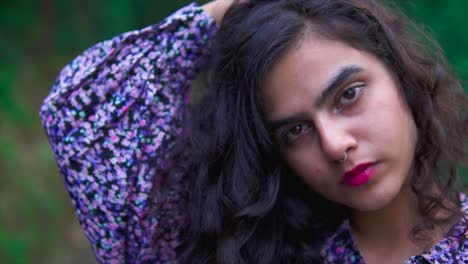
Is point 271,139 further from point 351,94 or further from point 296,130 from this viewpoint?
point 351,94

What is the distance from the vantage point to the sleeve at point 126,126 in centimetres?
178

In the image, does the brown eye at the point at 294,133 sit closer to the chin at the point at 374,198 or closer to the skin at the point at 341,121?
the skin at the point at 341,121

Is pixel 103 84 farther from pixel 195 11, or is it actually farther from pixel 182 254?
pixel 182 254

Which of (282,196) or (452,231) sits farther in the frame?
(282,196)

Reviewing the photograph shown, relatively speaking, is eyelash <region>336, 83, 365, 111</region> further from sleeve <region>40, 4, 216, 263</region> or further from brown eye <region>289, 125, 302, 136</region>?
sleeve <region>40, 4, 216, 263</region>

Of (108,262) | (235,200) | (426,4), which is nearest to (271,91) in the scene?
(235,200)

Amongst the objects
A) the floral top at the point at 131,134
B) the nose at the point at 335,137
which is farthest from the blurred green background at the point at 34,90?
the nose at the point at 335,137

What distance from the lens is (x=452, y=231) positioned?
5.33 ft

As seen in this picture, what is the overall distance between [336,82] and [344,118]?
3.5 inches

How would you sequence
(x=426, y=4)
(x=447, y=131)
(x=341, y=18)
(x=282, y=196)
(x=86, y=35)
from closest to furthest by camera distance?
1. (x=341, y=18)
2. (x=447, y=131)
3. (x=282, y=196)
4. (x=426, y=4)
5. (x=86, y=35)

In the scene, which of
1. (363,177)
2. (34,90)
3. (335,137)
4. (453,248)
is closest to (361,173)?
(363,177)

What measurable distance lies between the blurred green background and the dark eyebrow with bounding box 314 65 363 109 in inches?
71.8

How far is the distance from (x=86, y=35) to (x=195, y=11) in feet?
5.12

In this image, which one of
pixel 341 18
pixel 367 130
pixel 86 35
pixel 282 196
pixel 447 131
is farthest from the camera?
pixel 86 35
